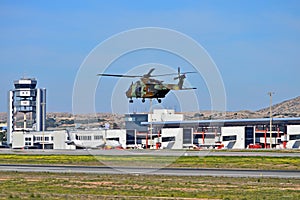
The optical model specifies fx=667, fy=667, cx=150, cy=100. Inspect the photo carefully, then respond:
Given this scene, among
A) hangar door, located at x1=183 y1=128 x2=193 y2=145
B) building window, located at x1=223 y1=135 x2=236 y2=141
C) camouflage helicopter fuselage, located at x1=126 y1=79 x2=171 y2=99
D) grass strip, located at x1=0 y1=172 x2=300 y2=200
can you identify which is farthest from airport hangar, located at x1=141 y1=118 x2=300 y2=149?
grass strip, located at x1=0 y1=172 x2=300 y2=200

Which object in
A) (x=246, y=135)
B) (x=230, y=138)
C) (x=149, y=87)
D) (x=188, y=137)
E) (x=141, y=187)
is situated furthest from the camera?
(x=246, y=135)

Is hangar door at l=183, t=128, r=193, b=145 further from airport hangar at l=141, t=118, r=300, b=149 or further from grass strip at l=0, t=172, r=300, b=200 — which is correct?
grass strip at l=0, t=172, r=300, b=200

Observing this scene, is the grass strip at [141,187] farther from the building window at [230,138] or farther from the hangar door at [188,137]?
the building window at [230,138]

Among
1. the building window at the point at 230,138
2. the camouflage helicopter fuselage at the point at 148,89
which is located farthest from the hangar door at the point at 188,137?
the camouflage helicopter fuselage at the point at 148,89

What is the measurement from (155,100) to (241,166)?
19004 millimetres

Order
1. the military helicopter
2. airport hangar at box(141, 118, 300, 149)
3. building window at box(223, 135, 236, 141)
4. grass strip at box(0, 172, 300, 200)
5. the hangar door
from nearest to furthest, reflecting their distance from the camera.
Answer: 1. grass strip at box(0, 172, 300, 200)
2. the military helicopter
3. the hangar door
4. airport hangar at box(141, 118, 300, 149)
5. building window at box(223, 135, 236, 141)

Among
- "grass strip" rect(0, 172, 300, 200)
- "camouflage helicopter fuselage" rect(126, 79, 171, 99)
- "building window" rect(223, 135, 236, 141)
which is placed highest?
"camouflage helicopter fuselage" rect(126, 79, 171, 99)

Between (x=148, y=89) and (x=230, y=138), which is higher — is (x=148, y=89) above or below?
above

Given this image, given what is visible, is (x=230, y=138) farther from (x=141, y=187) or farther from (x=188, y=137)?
(x=141, y=187)

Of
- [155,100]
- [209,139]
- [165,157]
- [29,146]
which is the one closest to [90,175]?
[155,100]

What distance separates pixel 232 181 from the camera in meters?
44.4

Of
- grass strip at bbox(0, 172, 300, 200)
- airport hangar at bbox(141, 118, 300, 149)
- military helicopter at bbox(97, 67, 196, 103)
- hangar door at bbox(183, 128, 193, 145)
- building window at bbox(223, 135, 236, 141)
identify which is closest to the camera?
grass strip at bbox(0, 172, 300, 200)

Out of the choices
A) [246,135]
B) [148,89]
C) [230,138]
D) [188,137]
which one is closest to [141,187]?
[148,89]

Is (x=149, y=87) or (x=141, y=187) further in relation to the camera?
(x=149, y=87)
